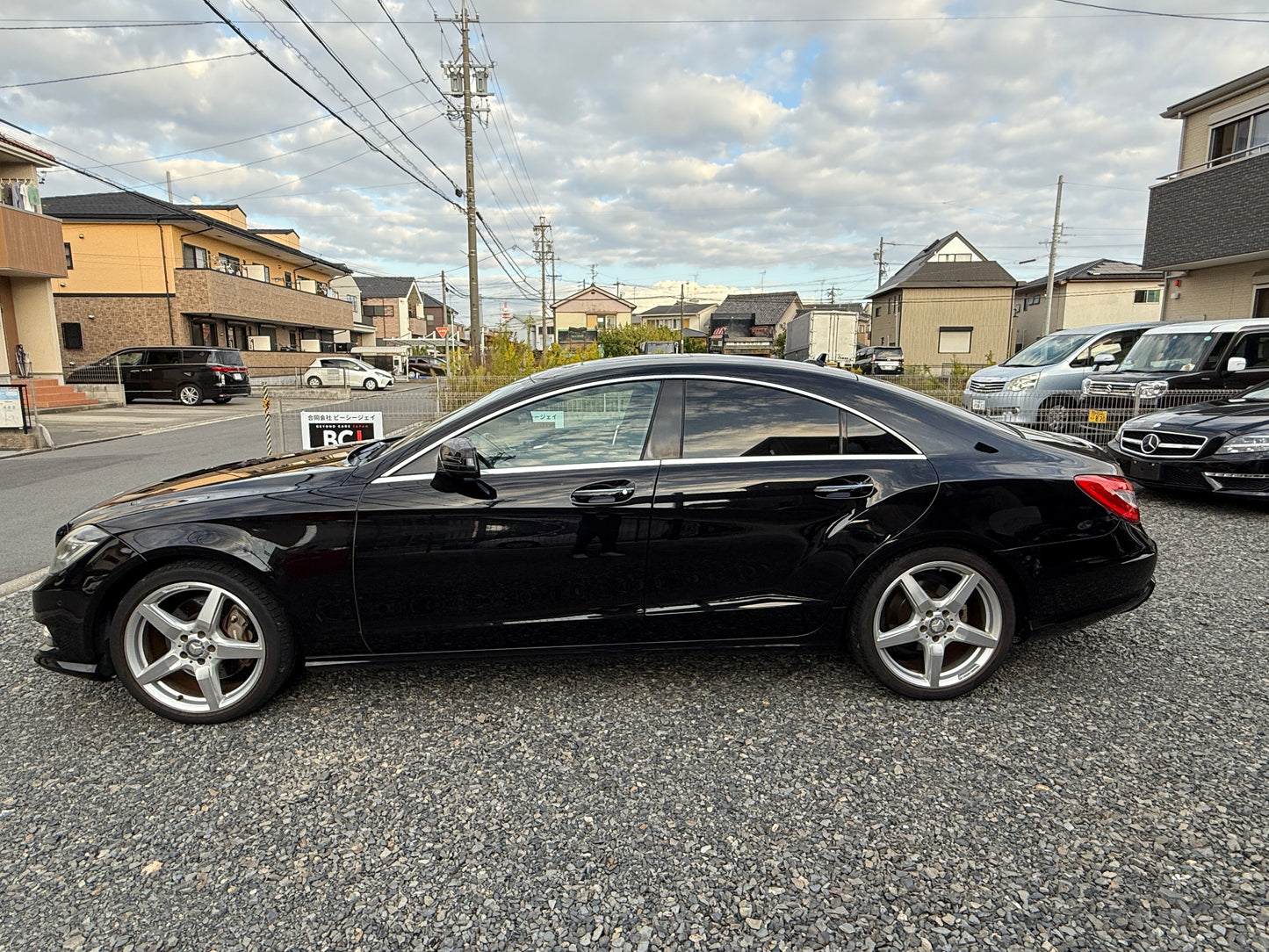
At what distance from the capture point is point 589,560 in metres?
2.83

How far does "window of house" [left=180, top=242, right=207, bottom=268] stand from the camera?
2810 cm

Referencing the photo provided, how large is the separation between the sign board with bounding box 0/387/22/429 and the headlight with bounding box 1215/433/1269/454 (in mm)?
16011

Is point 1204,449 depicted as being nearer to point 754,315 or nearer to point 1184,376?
point 1184,376

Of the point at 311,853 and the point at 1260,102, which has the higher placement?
the point at 1260,102

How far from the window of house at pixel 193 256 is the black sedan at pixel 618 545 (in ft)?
101

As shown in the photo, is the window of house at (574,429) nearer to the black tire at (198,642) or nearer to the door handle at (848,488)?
the door handle at (848,488)

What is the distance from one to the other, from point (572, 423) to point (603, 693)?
3.87 feet

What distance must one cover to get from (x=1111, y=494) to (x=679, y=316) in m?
81.2

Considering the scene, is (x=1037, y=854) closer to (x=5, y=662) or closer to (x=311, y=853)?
(x=311, y=853)

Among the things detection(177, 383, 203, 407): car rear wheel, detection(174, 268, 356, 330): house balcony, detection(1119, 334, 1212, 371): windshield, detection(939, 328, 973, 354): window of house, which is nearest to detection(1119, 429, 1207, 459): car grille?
detection(1119, 334, 1212, 371): windshield

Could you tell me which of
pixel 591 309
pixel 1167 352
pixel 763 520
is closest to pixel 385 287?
pixel 591 309

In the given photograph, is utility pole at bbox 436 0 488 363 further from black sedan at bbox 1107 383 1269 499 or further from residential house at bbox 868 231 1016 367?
residential house at bbox 868 231 1016 367

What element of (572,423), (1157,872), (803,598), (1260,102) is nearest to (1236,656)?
(1157,872)

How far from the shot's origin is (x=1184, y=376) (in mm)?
8867
